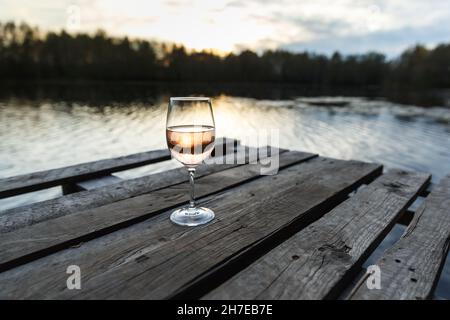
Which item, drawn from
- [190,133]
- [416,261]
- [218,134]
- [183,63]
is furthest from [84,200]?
[183,63]

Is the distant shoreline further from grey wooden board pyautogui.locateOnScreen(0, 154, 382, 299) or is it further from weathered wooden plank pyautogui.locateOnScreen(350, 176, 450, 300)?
weathered wooden plank pyautogui.locateOnScreen(350, 176, 450, 300)

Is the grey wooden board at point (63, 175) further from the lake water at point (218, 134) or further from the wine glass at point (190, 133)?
the lake water at point (218, 134)

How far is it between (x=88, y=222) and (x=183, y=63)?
88539 millimetres

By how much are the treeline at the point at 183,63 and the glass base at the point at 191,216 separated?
261 ft

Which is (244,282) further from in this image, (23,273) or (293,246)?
(23,273)

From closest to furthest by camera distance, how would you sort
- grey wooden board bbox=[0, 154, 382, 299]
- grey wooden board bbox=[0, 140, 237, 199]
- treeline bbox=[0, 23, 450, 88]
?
grey wooden board bbox=[0, 154, 382, 299]
grey wooden board bbox=[0, 140, 237, 199]
treeline bbox=[0, 23, 450, 88]

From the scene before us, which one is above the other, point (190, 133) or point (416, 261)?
point (190, 133)

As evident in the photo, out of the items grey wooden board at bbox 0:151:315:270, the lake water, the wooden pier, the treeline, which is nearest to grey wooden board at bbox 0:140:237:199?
the wooden pier

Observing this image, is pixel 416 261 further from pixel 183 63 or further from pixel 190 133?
pixel 183 63

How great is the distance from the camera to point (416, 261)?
1392mm

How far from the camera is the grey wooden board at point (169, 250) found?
1133mm

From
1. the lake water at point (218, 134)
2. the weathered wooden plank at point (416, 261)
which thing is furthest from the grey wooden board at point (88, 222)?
the lake water at point (218, 134)

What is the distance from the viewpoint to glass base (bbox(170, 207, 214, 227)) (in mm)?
1617
